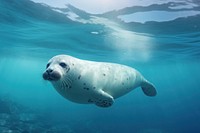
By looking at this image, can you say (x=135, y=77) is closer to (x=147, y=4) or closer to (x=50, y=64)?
(x=50, y=64)

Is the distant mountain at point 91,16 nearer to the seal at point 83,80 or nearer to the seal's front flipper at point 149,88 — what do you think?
the seal's front flipper at point 149,88

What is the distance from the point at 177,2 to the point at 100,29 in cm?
648

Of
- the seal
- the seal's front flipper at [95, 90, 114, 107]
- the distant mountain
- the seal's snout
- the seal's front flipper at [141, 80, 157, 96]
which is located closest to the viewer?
the seal's snout

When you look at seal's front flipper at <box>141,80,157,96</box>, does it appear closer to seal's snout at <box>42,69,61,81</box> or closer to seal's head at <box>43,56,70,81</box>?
seal's head at <box>43,56,70,81</box>

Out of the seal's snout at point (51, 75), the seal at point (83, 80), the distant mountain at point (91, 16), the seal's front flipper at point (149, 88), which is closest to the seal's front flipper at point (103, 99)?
the seal at point (83, 80)

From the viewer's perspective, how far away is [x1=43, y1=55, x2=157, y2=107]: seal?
511 cm

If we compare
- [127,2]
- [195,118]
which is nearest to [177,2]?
[127,2]

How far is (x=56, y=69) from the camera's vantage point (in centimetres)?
479

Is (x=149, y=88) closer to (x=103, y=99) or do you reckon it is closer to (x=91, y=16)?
(x=103, y=99)

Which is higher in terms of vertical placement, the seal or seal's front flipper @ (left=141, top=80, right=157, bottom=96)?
seal's front flipper @ (left=141, top=80, right=157, bottom=96)

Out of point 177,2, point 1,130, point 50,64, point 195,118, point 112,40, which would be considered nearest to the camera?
point 50,64

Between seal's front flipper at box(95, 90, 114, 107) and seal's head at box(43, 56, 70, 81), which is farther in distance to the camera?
seal's front flipper at box(95, 90, 114, 107)

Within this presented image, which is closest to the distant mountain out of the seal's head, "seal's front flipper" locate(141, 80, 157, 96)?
"seal's front flipper" locate(141, 80, 157, 96)

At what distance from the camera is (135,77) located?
7.99m
